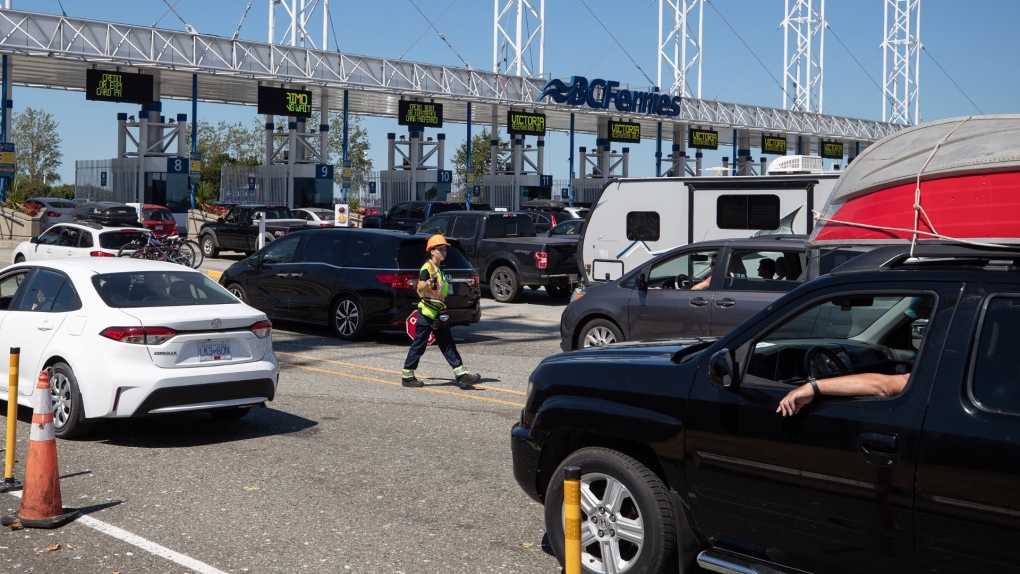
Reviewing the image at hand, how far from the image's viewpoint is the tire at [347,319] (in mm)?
15844

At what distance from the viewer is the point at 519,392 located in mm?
11883

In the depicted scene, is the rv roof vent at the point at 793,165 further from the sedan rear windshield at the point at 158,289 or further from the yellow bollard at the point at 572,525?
the yellow bollard at the point at 572,525

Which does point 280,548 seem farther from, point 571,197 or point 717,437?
point 571,197

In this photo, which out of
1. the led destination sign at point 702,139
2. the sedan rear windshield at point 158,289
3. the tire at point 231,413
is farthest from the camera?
the led destination sign at point 702,139

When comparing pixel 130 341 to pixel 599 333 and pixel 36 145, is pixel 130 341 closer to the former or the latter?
pixel 599 333

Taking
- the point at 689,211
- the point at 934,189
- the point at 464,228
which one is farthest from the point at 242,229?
the point at 934,189

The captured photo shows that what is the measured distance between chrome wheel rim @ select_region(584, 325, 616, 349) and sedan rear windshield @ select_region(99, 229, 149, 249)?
13324mm

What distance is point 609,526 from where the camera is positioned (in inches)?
214

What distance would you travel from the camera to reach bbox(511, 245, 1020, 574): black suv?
4.16 metres

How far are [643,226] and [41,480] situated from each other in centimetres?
1287

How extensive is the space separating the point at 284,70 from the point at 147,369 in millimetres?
34869

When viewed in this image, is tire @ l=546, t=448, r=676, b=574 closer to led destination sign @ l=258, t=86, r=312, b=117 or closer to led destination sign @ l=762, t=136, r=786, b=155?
led destination sign @ l=258, t=86, r=312, b=117

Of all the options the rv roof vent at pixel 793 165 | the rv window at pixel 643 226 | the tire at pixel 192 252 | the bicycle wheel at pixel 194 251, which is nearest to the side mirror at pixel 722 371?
the rv window at pixel 643 226

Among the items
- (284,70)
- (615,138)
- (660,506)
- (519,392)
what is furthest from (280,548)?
(615,138)
